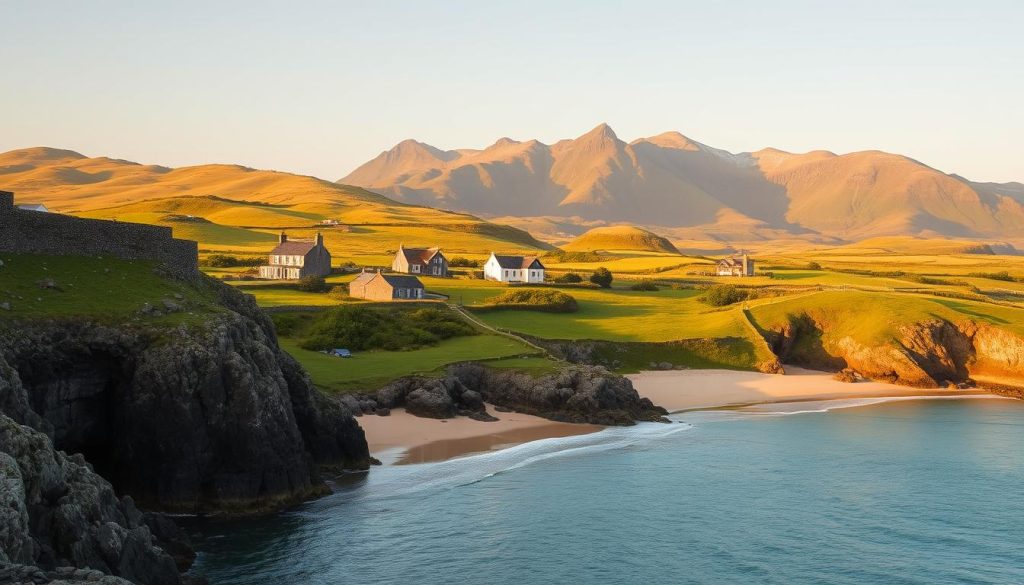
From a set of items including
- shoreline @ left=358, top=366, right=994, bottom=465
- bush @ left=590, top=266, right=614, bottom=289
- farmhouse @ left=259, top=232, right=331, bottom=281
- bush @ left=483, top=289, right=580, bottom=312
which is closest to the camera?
shoreline @ left=358, top=366, right=994, bottom=465

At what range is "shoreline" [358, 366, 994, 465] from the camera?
51938mm

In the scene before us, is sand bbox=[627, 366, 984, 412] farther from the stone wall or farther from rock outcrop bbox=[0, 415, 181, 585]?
rock outcrop bbox=[0, 415, 181, 585]

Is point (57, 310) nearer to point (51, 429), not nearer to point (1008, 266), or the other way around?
point (51, 429)

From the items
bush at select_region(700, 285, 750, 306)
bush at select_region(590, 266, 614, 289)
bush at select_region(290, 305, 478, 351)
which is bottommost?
bush at select_region(290, 305, 478, 351)

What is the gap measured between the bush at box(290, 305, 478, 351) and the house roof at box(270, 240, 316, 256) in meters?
40.5

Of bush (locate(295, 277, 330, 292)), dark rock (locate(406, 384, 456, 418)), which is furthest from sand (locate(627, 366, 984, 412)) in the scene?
bush (locate(295, 277, 330, 292))

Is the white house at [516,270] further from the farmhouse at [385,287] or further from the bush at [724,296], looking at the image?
the farmhouse at [385,287]

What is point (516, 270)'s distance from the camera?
130 meters

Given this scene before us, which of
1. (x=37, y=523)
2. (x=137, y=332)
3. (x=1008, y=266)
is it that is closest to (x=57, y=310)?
(x=137, y=332)

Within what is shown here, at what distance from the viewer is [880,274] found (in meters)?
143

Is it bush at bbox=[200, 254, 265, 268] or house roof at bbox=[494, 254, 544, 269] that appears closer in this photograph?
bush at bbox=[200, 254, 265, 268]

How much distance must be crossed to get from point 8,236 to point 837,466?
42.2m

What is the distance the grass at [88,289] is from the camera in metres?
40.5

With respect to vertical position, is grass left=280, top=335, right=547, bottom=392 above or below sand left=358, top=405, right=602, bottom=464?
above
